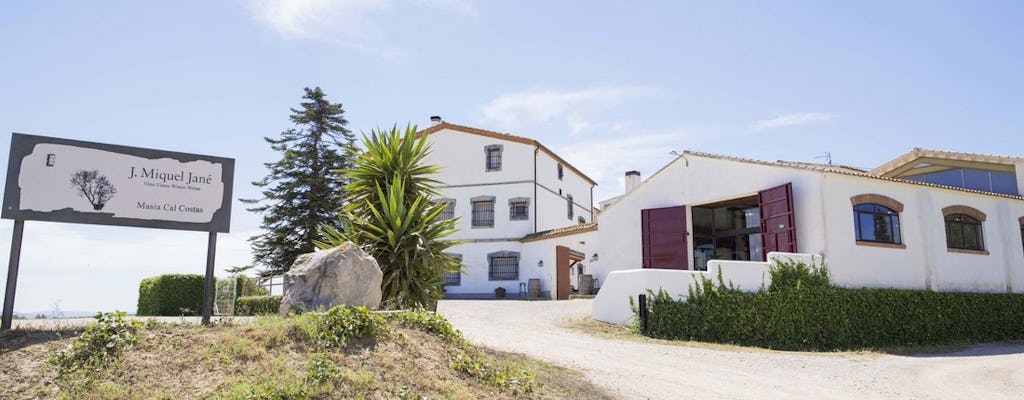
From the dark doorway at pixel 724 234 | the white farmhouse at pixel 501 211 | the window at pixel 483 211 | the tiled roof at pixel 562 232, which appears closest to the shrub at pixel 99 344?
the dark doorway at pixel 724 234

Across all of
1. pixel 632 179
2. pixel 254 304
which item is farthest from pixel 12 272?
pixel 632 179

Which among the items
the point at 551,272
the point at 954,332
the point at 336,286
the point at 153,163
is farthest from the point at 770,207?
the point at 153,163

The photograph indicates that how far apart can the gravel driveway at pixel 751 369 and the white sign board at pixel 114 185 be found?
5104 mm

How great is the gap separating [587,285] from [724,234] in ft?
20.1

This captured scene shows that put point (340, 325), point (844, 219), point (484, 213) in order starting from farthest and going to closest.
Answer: point (484, 213) < point (844, 219) < point (340, 325)

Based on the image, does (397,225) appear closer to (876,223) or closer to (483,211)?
(876,223)

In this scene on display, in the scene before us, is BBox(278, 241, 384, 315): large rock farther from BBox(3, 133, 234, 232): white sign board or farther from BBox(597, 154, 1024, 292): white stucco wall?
BBox(597, 154, 1024, 292): white stucco wall

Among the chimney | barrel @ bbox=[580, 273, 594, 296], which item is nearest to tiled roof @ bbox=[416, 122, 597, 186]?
the chimney

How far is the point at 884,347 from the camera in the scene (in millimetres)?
17062

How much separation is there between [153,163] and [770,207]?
52.9ft

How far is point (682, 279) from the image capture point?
16734 millimetres

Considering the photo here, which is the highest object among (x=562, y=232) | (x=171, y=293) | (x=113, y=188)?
Answer: (x=562, y=232)

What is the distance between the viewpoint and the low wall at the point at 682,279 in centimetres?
1669

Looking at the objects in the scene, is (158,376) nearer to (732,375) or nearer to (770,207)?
(732,375)
